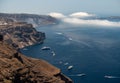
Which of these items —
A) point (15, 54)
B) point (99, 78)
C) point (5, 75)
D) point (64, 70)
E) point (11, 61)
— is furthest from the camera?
point (64, 70)

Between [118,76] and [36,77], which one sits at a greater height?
[36,77]

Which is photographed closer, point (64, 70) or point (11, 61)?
point (11, 61)

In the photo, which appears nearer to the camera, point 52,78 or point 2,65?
point 2,65

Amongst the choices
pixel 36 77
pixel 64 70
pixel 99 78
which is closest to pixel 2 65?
pixel 36 77

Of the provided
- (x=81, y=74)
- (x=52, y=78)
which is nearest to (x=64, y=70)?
(x=81, y=74)

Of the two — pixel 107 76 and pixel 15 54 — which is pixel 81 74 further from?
pixel 15 54

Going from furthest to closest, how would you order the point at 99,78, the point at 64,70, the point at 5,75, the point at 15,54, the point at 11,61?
the point at 64,70 → the point at 99,78 → the point at 15,54 → the point at 11,61 → the point at 5,75

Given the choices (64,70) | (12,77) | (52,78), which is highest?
(12,77)

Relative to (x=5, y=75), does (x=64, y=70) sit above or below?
below

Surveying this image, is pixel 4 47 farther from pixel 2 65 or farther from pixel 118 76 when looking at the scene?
pixel 118 76
